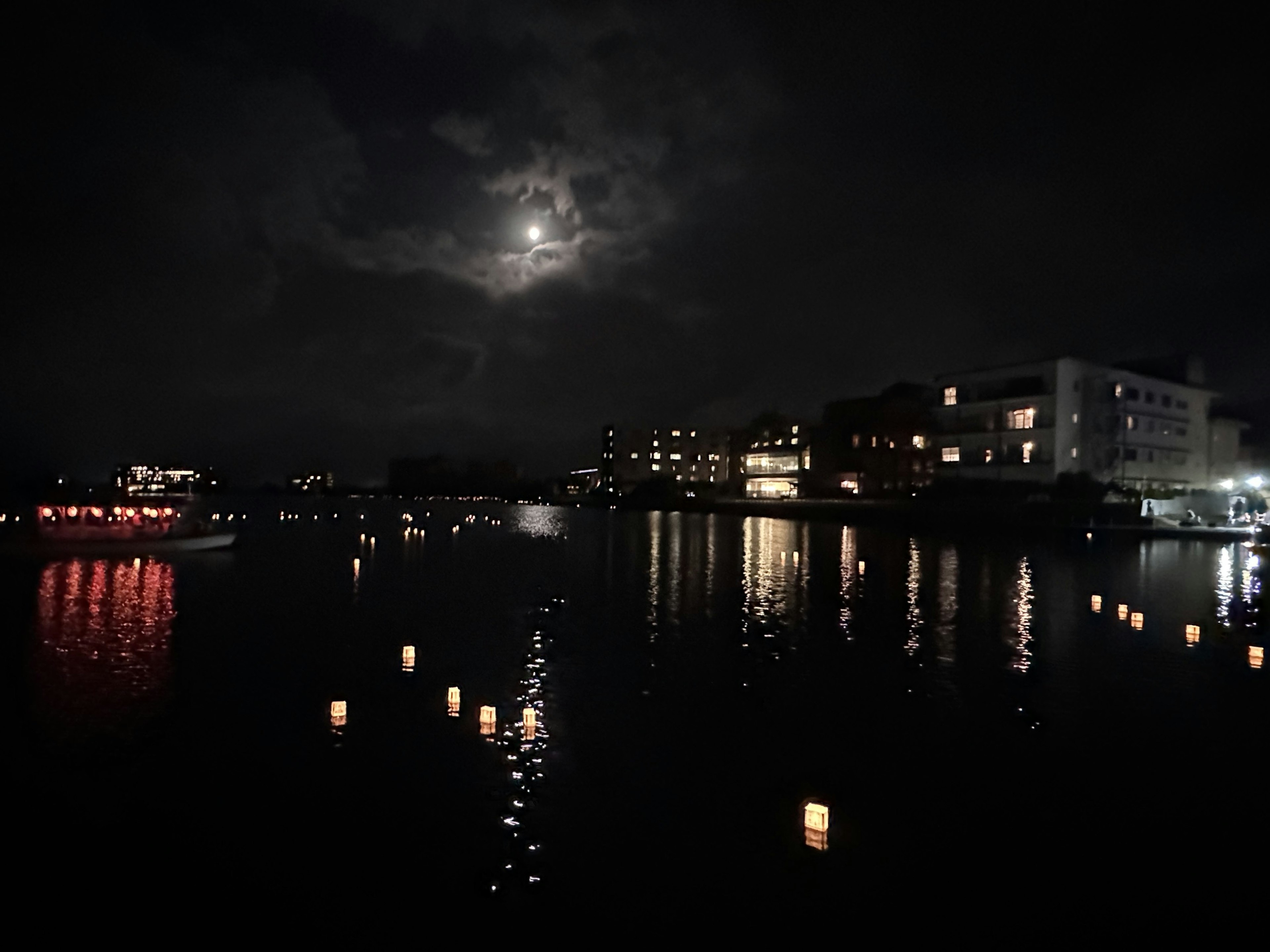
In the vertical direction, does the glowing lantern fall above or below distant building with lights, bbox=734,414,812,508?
below

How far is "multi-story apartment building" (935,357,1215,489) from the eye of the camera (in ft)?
204

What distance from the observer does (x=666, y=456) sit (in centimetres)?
17000

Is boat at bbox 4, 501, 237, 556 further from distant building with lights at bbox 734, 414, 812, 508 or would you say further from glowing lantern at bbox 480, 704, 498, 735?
distant building with lights at bbox 734, 414, 812, 508

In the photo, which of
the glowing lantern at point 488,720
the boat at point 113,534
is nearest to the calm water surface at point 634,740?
the glowing lantern at point 488,720

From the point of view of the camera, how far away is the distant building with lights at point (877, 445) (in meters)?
73.9

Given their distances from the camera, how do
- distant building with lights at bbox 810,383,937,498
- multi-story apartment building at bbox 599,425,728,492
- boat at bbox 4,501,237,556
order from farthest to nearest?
multi-story apartment building at bbox 599,425,728,492 → distant building with lights at bbox 810,383,937,498 → boat at bbox 4,501,237,556

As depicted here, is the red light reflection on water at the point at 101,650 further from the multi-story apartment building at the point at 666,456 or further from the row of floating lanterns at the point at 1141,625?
the multi-story apartment building at the point at 666,456

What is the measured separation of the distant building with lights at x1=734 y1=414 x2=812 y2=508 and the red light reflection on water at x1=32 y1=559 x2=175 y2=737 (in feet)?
231

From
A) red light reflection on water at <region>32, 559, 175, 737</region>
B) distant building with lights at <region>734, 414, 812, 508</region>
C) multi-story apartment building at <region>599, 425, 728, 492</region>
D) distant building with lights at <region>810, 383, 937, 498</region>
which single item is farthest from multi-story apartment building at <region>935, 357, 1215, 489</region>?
multi-story apartment building at <region>599, 425, 728, 492</region>

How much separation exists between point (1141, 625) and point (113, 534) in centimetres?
3389

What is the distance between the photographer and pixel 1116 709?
11.0 meters

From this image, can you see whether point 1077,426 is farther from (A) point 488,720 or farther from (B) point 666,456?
(B) point 666,456

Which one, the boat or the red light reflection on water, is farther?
the boat

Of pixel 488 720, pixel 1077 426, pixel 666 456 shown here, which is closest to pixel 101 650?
pixel 488 720
